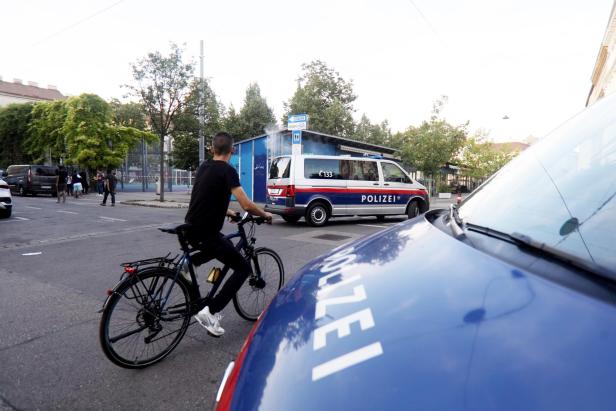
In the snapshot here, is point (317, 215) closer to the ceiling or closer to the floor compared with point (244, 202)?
closer to the floor

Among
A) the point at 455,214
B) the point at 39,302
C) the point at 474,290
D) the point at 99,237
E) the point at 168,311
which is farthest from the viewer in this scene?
the point at 99,237

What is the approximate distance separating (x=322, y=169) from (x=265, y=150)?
9793 millimetres

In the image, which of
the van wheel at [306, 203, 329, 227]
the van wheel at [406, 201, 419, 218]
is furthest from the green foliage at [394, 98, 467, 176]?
the van wheel at [306, 203, 329, 227]

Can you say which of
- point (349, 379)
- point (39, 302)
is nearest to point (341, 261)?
point (349, 379)

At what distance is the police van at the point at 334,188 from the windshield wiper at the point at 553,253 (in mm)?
9235

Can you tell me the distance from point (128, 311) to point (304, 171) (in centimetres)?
809

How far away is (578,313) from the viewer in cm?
73

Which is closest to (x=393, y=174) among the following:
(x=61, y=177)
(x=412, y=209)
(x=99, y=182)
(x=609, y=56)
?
(x=412, y=209)

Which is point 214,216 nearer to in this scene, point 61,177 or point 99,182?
point 61,177

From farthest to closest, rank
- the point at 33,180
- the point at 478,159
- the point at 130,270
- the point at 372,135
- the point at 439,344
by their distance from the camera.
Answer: the point at 478,159
the point at 372,135
the point at 33,180
the point at 130,270
the point at 439,344

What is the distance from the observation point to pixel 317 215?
10.7 m

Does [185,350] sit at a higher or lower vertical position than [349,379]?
lower

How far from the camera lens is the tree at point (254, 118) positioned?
3438cm

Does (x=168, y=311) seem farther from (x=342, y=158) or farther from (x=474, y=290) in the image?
(x=342, y=158)
